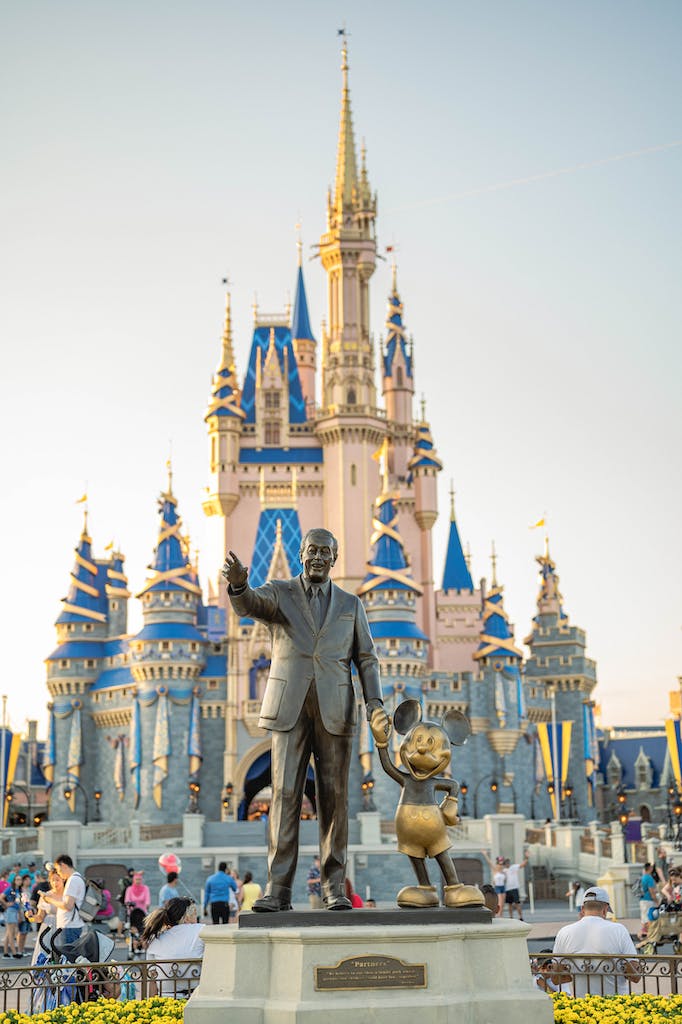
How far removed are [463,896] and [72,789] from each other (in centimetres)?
5123

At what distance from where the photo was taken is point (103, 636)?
6112cm

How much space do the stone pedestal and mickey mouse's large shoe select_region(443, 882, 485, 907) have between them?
31 cm

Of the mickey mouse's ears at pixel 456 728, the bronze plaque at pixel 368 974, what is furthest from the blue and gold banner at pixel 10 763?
the bronze plaque at pixel 368 974

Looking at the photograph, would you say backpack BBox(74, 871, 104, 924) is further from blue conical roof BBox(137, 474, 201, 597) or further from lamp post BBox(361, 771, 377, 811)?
blue conical roof BBox(137, 474, 201, 597)

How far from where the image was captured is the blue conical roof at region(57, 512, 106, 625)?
61156mm

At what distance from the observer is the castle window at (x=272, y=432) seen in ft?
215

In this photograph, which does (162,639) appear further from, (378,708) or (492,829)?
(378,708)

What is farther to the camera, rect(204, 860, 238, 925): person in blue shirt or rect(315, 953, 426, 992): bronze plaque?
rect(204, 860, 238, 925): person in blue shirt

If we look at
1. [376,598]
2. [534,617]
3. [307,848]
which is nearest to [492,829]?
[307,848]

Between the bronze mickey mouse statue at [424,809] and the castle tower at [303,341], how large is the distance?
2458 inches

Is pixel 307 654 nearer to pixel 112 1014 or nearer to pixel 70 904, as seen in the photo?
pixel 112 1014

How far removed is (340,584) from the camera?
204 ft

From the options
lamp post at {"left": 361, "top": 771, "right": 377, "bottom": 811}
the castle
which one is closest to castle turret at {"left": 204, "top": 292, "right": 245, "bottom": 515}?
the castle

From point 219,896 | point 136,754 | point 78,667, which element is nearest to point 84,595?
point 78,667
